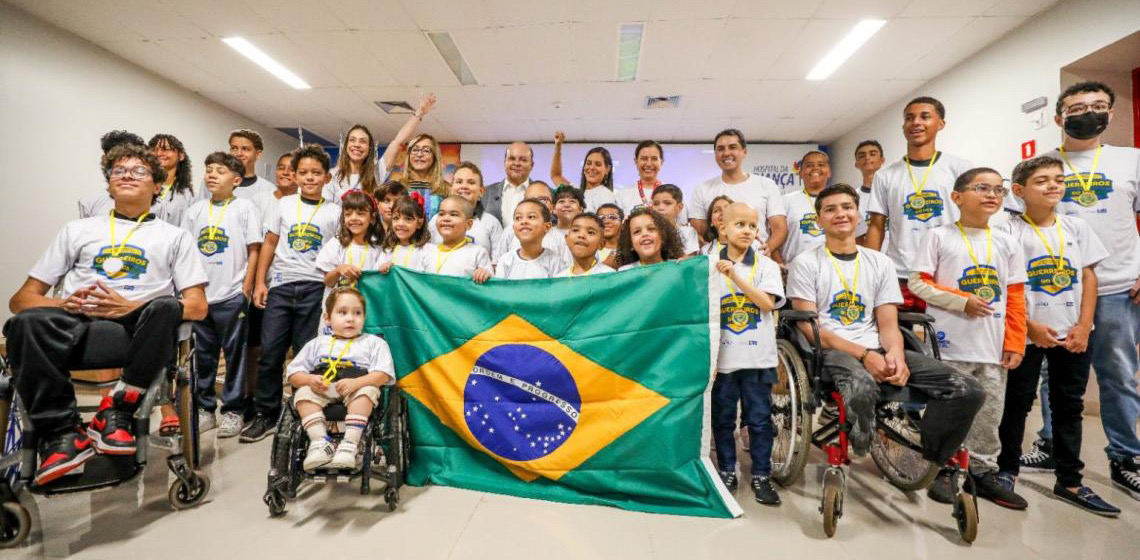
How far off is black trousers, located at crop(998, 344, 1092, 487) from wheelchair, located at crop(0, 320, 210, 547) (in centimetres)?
393

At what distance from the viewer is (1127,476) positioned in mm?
2383

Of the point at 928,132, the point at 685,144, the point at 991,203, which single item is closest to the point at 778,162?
the point at 685,144

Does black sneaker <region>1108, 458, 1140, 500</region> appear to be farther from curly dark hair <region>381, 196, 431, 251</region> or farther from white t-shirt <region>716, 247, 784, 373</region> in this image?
curly dark hair <region>381, 196, 431, 251</region>

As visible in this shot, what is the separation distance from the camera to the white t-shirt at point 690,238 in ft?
10.7

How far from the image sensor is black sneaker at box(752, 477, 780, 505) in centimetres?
219

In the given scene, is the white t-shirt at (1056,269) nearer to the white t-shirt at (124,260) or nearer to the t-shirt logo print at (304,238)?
the t-shirt logo print at (304,238)

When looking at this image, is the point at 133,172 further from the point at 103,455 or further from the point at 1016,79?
the point at 1016,79

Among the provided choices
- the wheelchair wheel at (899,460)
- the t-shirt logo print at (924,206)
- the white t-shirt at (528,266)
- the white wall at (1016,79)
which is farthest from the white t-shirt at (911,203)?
the white wall at (1016,79)

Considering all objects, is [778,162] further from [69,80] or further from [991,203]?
[69,80]

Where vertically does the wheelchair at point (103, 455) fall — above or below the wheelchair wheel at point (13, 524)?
above

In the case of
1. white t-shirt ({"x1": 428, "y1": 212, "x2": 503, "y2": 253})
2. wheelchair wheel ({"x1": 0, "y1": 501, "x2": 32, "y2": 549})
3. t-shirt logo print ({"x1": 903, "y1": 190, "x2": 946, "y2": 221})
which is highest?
t-shirt logo print ({"x1": 903, "y1": 190, "x2": 946, "y2": 221})

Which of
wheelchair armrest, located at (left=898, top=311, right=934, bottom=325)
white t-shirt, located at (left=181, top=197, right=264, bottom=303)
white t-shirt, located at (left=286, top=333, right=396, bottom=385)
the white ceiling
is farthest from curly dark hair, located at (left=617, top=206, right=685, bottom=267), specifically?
the white ceiling

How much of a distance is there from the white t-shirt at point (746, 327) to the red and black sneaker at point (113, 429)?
2456 millimetres

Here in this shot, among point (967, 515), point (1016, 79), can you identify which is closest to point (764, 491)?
point (967, 515)
